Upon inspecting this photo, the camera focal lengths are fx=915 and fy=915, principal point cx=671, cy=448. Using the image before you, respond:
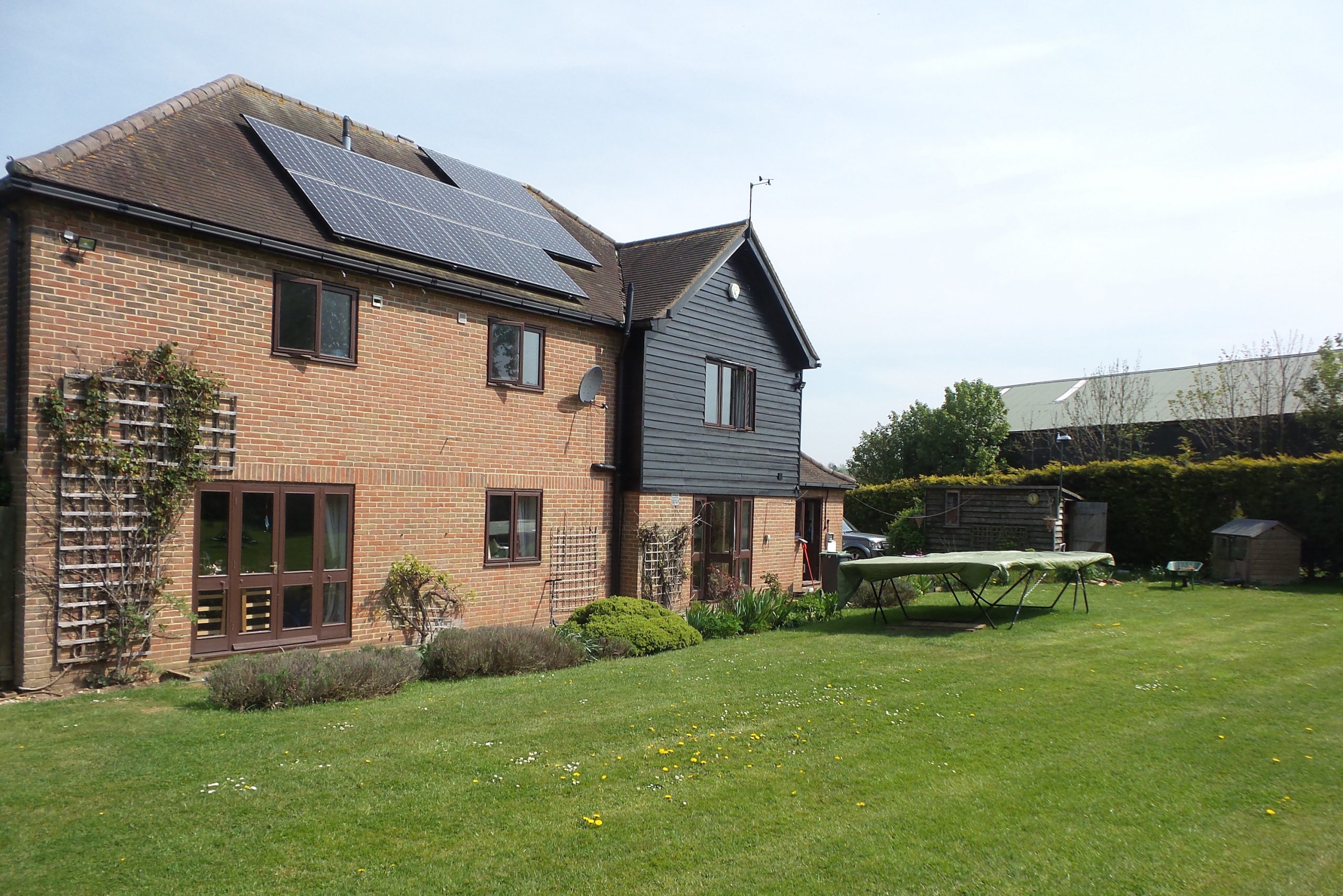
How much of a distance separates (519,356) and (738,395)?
6.15m

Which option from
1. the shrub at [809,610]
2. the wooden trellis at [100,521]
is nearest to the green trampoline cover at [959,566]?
the shrub at [809,610]

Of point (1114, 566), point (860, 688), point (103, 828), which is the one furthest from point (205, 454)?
point (1114, 566)

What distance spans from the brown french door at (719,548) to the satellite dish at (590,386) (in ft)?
11.9

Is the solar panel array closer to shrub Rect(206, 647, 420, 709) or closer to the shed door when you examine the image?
shrub Rect(206, 647, 420, 709)

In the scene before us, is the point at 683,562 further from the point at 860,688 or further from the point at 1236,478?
the point at 1236,478

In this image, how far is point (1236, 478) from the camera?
23.5 m

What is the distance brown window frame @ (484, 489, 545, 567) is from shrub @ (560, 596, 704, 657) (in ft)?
5.05

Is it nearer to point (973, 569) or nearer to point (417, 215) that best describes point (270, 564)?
point (417, 215)

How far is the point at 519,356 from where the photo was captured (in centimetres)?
1568

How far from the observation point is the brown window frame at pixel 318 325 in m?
12.1

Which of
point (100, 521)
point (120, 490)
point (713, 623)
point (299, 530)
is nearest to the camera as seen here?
point (100, 521)

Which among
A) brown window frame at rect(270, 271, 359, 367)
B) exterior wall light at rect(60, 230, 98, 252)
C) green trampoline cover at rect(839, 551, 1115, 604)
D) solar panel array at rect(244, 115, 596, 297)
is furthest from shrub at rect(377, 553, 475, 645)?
green trampoline cover at rect(839, 551, 1115, 604)

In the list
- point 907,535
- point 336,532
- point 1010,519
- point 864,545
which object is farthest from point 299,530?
point 864,545

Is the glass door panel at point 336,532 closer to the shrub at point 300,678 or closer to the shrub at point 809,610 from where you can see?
Result: the shrub at point 300,678
